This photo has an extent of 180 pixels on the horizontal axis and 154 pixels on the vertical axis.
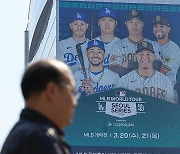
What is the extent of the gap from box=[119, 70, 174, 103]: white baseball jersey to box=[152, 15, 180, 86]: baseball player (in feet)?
1.41

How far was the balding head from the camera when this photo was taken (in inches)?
125

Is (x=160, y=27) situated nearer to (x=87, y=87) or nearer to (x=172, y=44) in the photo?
(x=172, y=44)

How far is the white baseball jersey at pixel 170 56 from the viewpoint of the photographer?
4356cm

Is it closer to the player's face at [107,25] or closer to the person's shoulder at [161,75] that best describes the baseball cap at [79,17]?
the player's face at [107,25]

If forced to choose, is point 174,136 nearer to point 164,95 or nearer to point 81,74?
point 164,95

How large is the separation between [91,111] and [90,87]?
1.25 meters

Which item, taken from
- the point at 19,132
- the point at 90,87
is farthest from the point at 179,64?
the point at 19,132

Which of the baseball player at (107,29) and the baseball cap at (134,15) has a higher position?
the baseball cap at (134,15)

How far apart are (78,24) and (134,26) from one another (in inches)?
120

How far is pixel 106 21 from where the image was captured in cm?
4325

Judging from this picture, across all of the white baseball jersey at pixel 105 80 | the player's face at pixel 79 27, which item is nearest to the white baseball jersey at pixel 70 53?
the player's face at pixel 79 27

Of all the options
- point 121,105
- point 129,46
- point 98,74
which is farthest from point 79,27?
point 121,105

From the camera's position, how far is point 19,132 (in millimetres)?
3107

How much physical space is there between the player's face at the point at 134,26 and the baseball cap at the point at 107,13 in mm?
807
